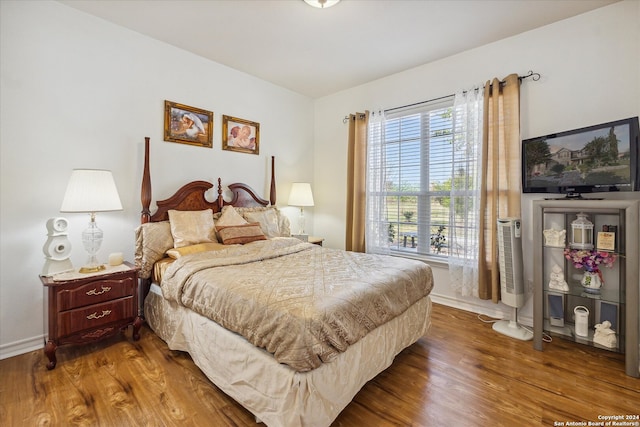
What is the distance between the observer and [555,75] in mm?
2633

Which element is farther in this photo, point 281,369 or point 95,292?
point 95,292

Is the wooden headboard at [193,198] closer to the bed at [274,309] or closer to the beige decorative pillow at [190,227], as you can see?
the bed at [274,309]

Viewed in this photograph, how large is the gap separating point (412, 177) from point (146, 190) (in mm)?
2972

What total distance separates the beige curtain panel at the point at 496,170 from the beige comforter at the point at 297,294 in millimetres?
920

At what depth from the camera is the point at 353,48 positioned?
3.05 m

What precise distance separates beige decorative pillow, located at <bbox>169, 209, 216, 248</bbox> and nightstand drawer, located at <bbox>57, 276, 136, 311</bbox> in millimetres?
516

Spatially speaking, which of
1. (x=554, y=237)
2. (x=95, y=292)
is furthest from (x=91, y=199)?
(x=554, y=237)

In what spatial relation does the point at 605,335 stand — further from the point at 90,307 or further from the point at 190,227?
the point at 90,307

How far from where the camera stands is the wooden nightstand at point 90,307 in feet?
6.64

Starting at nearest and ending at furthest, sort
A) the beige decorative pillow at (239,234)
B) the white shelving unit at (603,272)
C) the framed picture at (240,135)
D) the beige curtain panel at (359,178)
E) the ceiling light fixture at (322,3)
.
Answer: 1. the white shelving unit at (603,272)
2. the ceiling light fixture at (322,3)
3. the beige decorative pillow at (239,234)
4. the framed picture at (240,135)
5. the beige curtain panel at (359,178)

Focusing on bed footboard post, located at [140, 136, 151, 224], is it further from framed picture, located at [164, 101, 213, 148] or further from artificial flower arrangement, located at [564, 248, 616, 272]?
artificial flower arrangement, located at [564, 248, 616, 272]

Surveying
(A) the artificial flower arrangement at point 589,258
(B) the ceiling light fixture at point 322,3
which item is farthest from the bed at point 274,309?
(B) the ceiling light fixture at point 322,3

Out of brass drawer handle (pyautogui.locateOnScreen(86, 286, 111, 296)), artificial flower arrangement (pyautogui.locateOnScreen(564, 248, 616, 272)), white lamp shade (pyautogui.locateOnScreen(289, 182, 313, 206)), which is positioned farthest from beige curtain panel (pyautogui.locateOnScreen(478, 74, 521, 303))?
brass drawer handle (pyautogui.locateOnScreen(86, 286, 111, 296))

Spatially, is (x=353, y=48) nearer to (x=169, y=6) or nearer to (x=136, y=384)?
(x=169, y=6)
